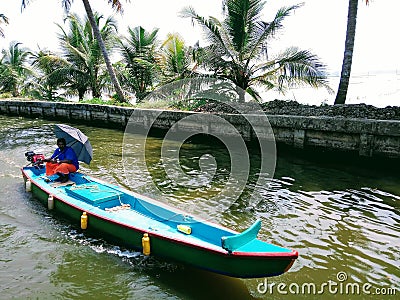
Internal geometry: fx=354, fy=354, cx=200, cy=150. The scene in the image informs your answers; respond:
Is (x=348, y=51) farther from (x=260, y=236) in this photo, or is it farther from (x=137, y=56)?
(x=137, y=56)

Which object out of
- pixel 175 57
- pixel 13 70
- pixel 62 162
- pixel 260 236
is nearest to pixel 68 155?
pixel 62 162

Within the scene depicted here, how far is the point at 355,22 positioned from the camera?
464 inches

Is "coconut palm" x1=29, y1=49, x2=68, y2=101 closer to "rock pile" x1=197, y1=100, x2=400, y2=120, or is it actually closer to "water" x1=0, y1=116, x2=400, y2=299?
"rock pile" x1=197, y1=100, x2=400, y2=120

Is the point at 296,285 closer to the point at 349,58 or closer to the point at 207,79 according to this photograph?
the point at 349,58

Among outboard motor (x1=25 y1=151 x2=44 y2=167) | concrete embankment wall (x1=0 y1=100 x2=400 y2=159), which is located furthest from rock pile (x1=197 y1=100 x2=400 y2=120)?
outboard motor (x1=25 y1=151 x2=44 y2=167)

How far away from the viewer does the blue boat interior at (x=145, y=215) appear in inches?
164

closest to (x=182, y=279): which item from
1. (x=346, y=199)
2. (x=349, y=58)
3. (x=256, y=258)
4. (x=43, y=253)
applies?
(x=256, y=258)

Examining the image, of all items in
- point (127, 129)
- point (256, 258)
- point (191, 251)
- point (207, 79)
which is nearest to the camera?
point (256, 258)

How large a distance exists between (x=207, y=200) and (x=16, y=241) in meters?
3.68

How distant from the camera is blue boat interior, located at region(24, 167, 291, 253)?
13.6 feet

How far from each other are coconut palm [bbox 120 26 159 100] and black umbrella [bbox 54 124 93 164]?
1370cm

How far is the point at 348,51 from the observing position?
12.0 meters

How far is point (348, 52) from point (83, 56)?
16.2 m

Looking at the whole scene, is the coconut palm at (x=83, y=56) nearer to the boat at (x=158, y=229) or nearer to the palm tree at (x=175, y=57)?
the palm tree at (x=175, y=57)
